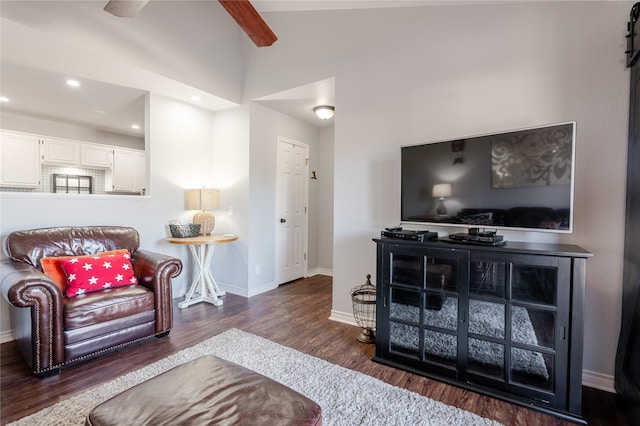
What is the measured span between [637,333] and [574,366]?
1.26ft

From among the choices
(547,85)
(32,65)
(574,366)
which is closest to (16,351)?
(32,65)

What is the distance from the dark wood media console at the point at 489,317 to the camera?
5.50 ft

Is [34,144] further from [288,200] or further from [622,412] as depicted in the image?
[622,412]

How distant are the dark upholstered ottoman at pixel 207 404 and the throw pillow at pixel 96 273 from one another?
5.20 ft

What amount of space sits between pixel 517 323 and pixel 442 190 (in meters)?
1.00

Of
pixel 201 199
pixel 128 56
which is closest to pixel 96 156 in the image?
pixel 201 199

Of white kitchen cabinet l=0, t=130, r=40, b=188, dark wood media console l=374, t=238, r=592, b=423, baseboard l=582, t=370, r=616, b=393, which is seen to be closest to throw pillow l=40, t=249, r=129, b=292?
dark wood media console l=374, t=238, r=592, b=423

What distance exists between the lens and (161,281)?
2.64 metres

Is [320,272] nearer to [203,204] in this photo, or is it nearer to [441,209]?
[203,204]

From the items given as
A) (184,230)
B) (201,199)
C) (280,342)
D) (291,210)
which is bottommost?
(280,342)

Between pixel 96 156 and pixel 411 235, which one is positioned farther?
pixel 96 156

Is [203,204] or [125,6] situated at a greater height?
[125,6]

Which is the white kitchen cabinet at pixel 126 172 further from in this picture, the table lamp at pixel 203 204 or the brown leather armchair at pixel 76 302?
the brown leather armchair at pixel 76 302

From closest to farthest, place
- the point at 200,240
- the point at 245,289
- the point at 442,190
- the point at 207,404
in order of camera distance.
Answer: the point at 207,404 → the point at 442,190 → the point at 200,240 → the point at 245,289
